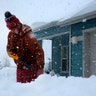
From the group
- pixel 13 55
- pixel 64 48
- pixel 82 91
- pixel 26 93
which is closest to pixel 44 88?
pixel 26 93

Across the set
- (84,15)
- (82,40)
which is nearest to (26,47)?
(84,15)

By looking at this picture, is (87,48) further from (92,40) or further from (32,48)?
(32,48)

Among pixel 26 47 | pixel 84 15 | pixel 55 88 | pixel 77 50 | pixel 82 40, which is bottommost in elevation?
pixel 55 88

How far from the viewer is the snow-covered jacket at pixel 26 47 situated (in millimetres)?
5605

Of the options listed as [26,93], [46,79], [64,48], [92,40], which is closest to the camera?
[26,93]

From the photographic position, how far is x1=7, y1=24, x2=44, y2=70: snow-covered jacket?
18.4 feet

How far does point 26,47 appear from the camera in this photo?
225 inches

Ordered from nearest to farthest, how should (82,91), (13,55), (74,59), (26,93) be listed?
(82,91)
(26,93)
(13,55)
(74,59)

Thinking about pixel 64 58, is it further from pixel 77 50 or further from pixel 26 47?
pixel 26 47

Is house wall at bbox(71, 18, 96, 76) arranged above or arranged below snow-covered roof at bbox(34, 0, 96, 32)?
below

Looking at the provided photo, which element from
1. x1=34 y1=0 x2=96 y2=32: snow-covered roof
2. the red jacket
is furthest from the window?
the red jacket

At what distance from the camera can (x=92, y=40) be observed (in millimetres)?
11516

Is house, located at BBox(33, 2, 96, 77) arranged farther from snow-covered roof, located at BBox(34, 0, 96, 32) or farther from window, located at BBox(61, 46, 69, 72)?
window, located at BBox(61, 46, 69, 72)

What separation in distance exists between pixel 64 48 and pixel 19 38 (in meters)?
10.2
